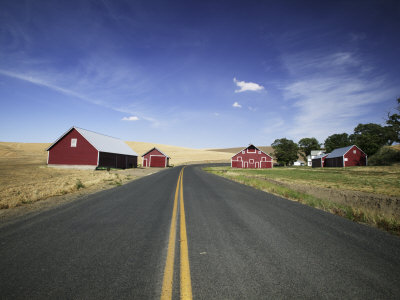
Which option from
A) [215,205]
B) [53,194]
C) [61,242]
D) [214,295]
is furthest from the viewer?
[53,194]

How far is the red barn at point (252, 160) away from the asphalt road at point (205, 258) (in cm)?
5702

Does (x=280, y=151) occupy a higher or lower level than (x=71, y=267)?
higher

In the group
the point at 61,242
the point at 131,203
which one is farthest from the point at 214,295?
the point at 131,203

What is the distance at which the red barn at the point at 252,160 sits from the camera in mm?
62125

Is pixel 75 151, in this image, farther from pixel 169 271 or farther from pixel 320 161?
pixel 320 161

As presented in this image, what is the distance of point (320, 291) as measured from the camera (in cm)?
272

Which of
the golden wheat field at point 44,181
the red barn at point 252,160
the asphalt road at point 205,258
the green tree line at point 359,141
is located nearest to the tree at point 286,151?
the green tree line at point 359,141

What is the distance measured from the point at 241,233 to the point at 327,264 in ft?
6.04

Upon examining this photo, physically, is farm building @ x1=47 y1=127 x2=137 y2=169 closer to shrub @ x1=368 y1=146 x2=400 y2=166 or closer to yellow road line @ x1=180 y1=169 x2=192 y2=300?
yellow road line @ x1=180 y1=169 x2=192 y2=300

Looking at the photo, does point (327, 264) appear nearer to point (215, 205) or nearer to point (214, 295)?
point (214, 295)

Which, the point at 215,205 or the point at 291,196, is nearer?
the point at 215,205

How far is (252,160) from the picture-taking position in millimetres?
62250

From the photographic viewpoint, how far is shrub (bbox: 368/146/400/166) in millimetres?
49188

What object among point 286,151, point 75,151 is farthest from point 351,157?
point 75,151
